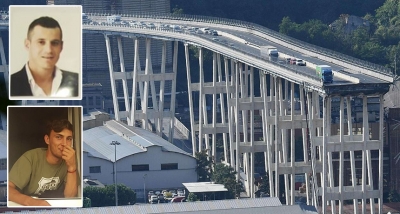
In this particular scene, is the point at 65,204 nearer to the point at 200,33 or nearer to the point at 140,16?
the point at 200,33

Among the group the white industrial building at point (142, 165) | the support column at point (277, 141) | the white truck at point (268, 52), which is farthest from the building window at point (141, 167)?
the white truck at point (268, 52)

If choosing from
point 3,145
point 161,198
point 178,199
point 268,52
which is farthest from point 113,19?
point 3,145

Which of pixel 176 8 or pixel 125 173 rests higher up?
pixel 176 8

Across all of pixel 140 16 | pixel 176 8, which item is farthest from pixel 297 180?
pixel 176 8

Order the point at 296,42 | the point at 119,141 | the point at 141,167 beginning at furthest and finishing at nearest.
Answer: the point at 296,42 < the point at 119,141 < the point at 141,167

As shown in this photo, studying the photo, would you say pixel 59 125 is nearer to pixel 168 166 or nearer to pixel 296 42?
pixel 168 166

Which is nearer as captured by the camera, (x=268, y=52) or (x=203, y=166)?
(x=268, y=52)

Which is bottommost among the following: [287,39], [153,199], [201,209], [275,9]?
[153,199]
